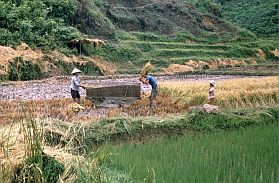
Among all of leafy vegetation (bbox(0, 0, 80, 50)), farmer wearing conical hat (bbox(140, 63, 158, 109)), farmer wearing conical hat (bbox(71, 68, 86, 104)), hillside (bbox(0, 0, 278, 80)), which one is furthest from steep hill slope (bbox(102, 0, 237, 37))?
farmer wearing conical hat (bbox(140, 63, 158, 109))

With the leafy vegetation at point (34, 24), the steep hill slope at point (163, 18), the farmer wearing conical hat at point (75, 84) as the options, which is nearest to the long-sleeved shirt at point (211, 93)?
the farmer wearing conical hat at point (75, 84)

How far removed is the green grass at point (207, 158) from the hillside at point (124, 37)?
6.94m

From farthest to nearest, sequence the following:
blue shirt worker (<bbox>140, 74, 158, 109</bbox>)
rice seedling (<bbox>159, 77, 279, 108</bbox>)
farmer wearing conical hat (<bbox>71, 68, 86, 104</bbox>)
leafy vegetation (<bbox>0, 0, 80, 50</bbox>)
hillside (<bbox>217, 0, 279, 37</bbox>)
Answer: hillside (<bbox>217, 0, 279, 37</bbox>)
leafy vegetation (<bbox>0, 0, 80, 50</bbox>)
rice seedling (<bbox>159, 77, 279, 108</bbox>)
farmer wearing conical hat (<bbox>71, 68, 86, 104</bbox>)
blue shirt worker (<bbox>140, 74, 158, 109</bbox>)

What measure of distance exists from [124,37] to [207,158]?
25730 millimetres

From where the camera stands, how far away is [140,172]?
4531 millimetres

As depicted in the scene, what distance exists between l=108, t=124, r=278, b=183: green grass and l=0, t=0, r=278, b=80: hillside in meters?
6.94

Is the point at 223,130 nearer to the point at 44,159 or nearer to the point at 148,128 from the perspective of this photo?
the point at 148,128

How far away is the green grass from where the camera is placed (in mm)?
4270

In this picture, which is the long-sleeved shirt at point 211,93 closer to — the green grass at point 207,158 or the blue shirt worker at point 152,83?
the blue shirt worker at point 152,83

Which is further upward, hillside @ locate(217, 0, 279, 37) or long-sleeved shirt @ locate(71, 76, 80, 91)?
hillside @ locate(217, 0, 279, 37)

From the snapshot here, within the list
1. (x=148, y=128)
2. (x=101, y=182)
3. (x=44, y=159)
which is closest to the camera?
(x=101, y=182)

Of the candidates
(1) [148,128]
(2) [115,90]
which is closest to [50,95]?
(2) [115,90]

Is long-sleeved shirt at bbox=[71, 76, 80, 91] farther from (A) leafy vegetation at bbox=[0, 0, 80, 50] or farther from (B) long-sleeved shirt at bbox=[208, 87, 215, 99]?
(A) leafy vegetation at bbox=[0, 0, 80, 50]

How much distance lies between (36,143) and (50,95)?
28.1 feet
